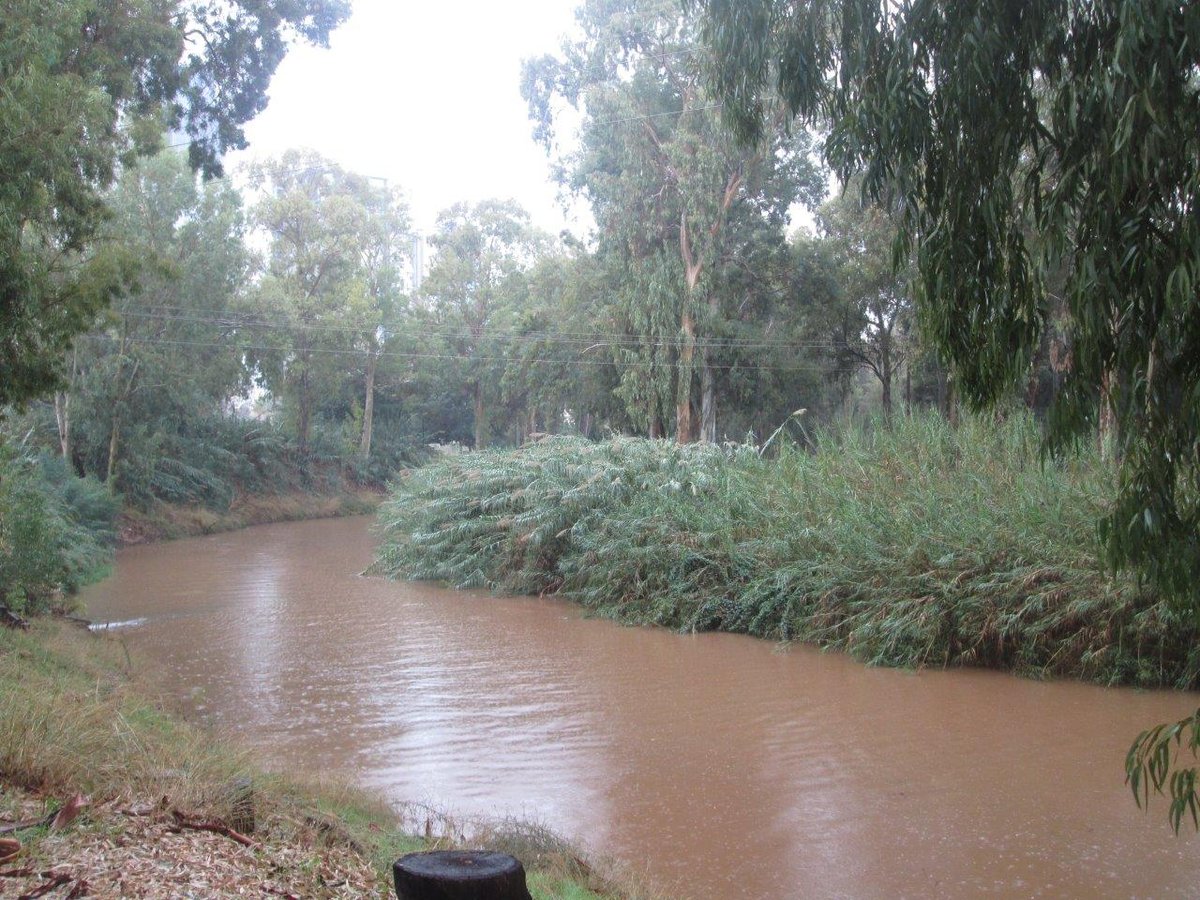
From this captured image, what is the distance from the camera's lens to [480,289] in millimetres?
55000

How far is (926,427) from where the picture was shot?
15.2 meters

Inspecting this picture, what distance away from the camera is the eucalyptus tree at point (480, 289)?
52281 millimetres

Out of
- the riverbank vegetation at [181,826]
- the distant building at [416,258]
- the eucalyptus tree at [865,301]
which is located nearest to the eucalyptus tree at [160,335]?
the eucalyptus tree at [865,301]

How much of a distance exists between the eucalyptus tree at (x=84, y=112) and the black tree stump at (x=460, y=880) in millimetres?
6884

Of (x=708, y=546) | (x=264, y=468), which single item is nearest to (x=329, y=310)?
(x=264, y=468)

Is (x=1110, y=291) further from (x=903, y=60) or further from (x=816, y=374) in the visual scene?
(x=816, y=374)

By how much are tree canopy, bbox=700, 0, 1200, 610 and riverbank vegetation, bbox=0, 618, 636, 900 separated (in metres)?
3.30

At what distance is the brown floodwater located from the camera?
7.04 meters

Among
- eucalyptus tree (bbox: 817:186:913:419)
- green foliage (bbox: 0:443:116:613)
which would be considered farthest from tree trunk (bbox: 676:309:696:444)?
green foliage (bbox: 0:443:116:613)

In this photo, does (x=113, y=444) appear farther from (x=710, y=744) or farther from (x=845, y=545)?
(x=710, y=744)

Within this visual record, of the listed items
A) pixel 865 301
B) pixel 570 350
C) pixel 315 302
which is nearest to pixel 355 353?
pixel 315 302

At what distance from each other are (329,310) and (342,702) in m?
33.6

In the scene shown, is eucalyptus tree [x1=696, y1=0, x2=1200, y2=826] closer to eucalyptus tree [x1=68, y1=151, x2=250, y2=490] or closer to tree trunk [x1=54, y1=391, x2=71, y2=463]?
eucalyptus tree [x1=68, y1=151, x2=250, y2=490]

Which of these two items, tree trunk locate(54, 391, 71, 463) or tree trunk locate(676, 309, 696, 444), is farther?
tree trunk locate(676, 309, 696, 444)
